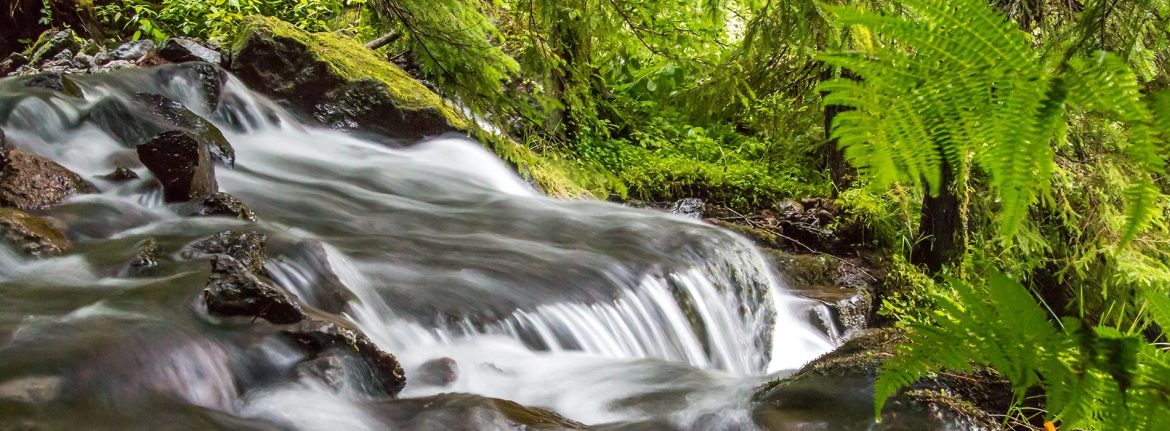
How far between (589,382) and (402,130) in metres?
4.97

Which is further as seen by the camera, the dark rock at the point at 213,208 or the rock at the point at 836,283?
the rock at the point at 836,283

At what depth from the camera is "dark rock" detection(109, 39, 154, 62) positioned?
332 inches

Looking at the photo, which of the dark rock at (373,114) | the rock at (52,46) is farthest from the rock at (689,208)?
the rock at (52,46)

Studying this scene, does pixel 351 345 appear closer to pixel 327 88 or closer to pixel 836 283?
pixel 836 283

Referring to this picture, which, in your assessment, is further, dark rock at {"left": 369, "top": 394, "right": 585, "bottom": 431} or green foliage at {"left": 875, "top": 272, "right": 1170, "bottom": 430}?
dark rock at {"left": 369, "top": 394, "right": 585, "bottom": 431}

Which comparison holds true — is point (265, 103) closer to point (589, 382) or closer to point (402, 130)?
point (402, 130)

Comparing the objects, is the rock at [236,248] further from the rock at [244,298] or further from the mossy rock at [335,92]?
the mossy rock at [335,92]

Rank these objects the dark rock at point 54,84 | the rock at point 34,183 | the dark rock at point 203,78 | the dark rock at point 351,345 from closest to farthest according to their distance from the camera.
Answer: the dark rock at point 351,345 < the rock at point 34,183 < the dark rock at point 54,84 < the dark rock at point 203,78

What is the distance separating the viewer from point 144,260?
14.2 feet

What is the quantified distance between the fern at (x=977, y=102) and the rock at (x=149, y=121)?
5884mm

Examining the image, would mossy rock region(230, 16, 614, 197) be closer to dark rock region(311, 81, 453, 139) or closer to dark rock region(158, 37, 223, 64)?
dark rock region(311, 81, 453, 139)

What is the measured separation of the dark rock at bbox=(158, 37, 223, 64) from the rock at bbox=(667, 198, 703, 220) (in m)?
4.87

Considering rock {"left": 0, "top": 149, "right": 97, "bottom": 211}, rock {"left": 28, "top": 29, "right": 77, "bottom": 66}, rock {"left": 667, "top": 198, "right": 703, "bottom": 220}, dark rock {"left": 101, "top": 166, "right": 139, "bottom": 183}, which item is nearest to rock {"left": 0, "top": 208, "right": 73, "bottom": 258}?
rock {"left": 0, "top": 149, "right": 97, "bottom": 211}

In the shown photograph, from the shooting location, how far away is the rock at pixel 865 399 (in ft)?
9.34
